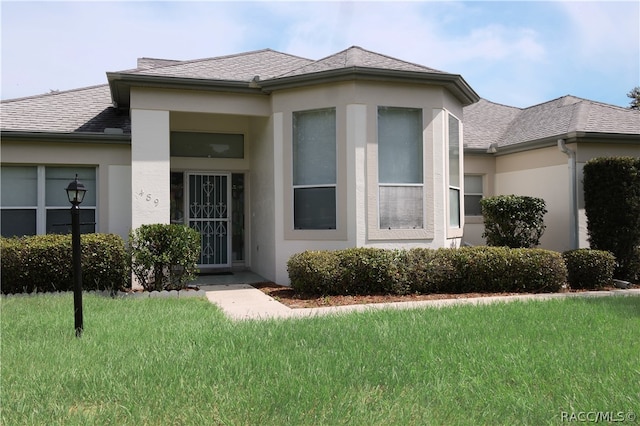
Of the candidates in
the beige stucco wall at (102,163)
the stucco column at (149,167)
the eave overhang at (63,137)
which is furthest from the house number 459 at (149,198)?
the eave overhang at (63,137)

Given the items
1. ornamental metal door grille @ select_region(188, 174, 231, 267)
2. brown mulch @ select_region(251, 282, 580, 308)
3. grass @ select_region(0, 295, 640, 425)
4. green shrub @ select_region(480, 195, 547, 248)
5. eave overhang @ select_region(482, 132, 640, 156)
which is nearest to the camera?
grass @ select_region(0, 295, 640, 425)

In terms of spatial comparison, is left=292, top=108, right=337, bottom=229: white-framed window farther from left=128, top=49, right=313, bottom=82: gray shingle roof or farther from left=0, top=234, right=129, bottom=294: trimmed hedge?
left=0, top=234, right=129, bottom=294: trimmed hedge

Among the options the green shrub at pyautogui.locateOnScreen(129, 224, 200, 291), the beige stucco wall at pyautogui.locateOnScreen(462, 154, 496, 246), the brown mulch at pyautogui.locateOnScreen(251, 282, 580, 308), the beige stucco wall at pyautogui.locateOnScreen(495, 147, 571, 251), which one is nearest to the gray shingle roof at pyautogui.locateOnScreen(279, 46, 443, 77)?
the green shrub at pyautogui.locateOnScreen(129, 224, 200, 291)

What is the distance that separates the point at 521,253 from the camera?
9836 millimetres

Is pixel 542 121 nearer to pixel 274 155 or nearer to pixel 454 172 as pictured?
pixel 454 172

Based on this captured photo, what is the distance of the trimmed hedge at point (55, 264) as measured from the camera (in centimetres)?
891

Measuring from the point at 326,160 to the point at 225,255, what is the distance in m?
4.33

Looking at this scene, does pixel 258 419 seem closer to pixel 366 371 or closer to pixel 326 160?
pixel 366 371

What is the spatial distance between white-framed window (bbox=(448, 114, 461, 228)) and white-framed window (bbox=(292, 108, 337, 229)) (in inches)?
121

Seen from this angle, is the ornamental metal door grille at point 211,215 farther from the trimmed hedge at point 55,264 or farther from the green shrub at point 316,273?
the green shrub at point 316,273

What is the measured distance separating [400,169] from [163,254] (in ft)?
17.1

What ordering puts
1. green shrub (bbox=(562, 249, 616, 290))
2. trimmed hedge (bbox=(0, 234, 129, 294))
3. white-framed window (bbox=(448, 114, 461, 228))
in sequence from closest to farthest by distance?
trimmed hedge (bbox=(0, 234, 129, 294)) < green shrub (bbox=(562, 249, 616, 290)) < white-framed window (bbox=(448, 114, 461, 228))

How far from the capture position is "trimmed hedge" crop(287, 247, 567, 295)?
29.9 ft

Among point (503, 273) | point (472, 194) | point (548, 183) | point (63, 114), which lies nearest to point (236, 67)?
point (63, 114)
